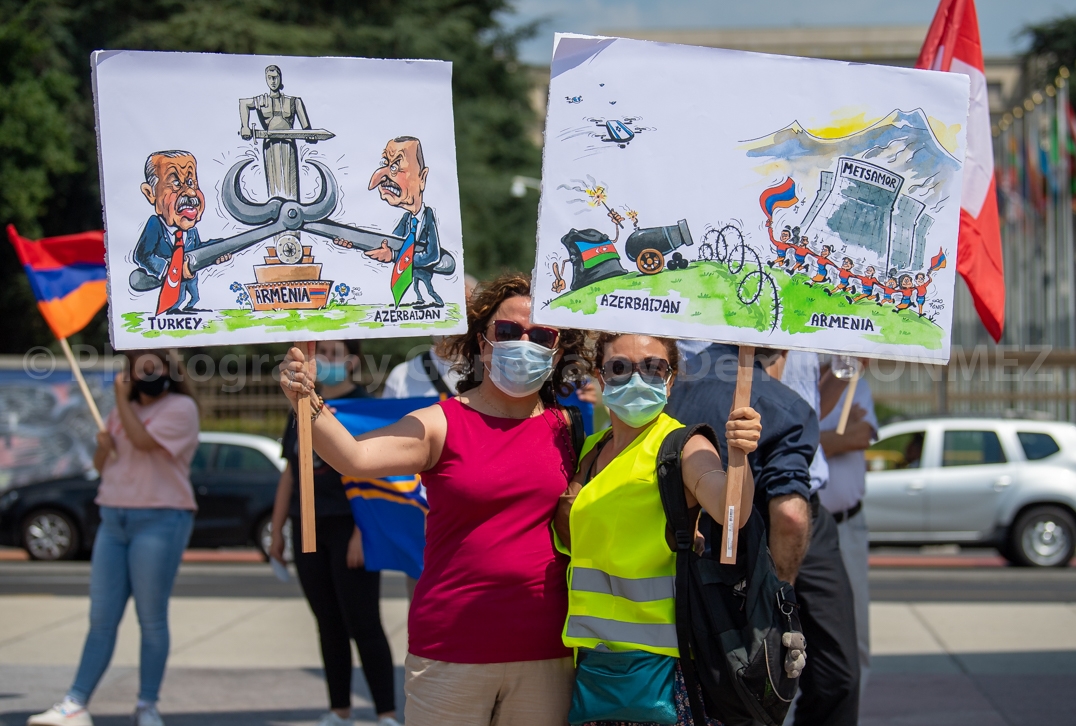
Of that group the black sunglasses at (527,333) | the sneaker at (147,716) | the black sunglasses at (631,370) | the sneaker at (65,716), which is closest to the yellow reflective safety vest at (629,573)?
the black sunglasses at (631,370)

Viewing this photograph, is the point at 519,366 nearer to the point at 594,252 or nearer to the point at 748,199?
the point at 594,252

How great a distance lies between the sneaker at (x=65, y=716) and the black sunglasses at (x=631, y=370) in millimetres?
3611

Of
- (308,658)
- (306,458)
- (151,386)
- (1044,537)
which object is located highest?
(306,458)

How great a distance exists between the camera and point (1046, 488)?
11.8 metres

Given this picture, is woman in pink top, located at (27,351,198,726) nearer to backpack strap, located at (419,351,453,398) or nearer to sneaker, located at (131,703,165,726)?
sneaker, located at (131,703,165,726)

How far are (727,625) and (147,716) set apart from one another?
140 inches

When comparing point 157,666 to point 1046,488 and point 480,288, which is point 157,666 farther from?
point 1046,488

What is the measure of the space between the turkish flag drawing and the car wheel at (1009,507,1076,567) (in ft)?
27.1

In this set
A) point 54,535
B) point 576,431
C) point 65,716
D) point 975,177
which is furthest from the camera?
point 54,535

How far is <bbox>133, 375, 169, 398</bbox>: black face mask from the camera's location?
5.43 meters

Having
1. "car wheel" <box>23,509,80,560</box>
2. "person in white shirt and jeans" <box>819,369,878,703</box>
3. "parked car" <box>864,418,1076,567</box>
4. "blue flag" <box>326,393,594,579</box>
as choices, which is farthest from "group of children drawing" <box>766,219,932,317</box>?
"car wheel" <box>23,509,80,560</box>

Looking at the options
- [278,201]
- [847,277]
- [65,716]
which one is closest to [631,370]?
[847,277]

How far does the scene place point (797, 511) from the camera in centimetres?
313

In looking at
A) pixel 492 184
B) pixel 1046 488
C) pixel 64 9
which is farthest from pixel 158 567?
pixel 64 9
